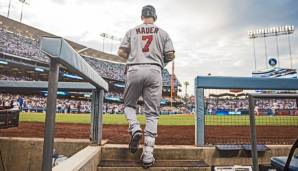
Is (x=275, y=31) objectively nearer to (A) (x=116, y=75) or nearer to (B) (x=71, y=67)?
(A) (x=116, y=75)

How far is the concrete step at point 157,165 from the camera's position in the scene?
2406 millimetres

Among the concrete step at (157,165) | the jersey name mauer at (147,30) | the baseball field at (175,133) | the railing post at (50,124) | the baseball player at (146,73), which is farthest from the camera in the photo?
the baseball field at (175,133)

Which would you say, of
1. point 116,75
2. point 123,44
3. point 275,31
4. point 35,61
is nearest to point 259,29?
point 275,31

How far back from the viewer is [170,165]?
2498mm

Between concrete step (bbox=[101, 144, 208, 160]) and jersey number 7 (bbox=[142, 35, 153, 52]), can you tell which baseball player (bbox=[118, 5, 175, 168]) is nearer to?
jersey number 7 (bbox=[142, 35, 153, 52])

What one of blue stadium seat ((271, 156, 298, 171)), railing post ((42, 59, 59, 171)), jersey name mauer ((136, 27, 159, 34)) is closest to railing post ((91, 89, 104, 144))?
Result: jersey name mauer ((136, 27, 159, 34))

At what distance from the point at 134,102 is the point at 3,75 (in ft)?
119

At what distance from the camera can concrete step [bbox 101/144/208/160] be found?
2.75m

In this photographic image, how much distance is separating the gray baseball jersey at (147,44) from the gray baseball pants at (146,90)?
0.30ft

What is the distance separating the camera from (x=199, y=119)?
3.03 meters

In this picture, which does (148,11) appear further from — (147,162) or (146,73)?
(147,162)

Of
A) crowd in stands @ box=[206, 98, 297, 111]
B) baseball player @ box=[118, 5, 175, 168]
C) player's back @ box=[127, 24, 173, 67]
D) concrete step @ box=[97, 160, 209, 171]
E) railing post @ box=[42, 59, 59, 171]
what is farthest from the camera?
player's back @ box=[127, 24, 173, 67]

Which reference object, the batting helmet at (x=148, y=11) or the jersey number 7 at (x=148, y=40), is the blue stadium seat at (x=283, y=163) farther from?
the batting helmet at (x=148, y=11)

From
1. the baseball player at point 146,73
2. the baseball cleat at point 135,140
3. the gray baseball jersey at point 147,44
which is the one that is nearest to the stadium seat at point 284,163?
the baseball player at point 146,73
